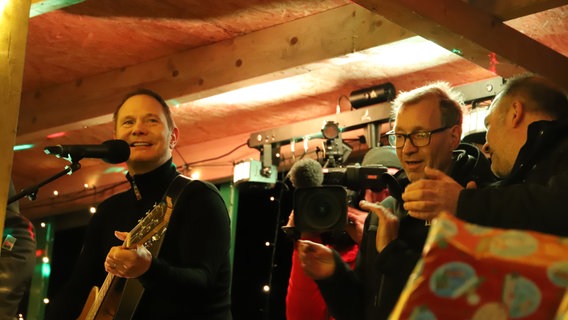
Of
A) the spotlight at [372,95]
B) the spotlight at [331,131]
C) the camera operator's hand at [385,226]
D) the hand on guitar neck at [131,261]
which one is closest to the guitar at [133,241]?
the hand on guitar neck at [131,261]

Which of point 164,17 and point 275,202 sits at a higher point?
point 164,17

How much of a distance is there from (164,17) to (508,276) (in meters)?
3.13

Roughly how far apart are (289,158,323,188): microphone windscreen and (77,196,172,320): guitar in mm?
756

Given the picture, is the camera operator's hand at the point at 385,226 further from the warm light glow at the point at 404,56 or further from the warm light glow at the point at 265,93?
the warm light glow at the point at 265,93

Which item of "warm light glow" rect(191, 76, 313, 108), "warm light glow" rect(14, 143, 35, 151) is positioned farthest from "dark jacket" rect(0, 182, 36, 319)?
"warm light glow" rect(14, 143, 35, 151)

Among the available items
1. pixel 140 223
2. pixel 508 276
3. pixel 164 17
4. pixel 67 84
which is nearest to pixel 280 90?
pixel 164 17

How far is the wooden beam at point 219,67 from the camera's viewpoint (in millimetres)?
3641

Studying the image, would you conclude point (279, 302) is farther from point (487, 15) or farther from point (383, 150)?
point (487, 15)

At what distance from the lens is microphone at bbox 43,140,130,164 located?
2.39 meters

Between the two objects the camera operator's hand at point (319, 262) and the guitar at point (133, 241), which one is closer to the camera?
the camera operator's hand at point (319, 262)

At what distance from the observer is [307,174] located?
119 inches

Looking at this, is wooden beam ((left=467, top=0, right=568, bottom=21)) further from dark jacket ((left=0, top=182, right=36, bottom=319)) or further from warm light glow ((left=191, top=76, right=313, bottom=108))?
A: dark jacket ((left=0, top=182, right=36, bottom=319))

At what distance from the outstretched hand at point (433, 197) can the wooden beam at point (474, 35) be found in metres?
1.04

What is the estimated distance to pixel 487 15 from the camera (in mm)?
2996
